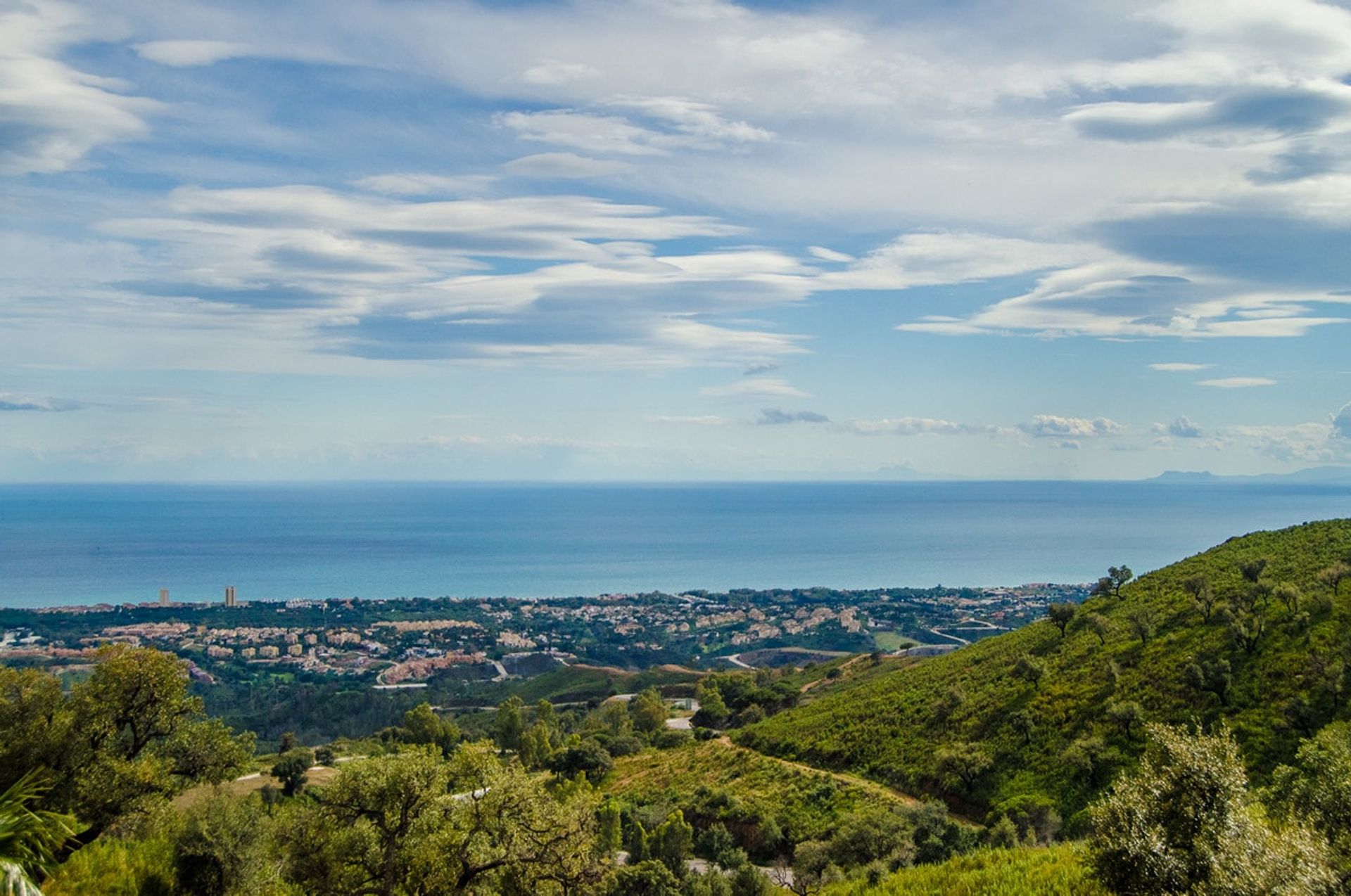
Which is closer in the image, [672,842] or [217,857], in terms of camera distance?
[217,857]

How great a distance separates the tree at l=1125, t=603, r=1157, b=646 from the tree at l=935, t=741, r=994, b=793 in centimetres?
974

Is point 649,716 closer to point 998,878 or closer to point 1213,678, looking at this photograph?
point 1213,678

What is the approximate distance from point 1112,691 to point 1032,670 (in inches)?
177

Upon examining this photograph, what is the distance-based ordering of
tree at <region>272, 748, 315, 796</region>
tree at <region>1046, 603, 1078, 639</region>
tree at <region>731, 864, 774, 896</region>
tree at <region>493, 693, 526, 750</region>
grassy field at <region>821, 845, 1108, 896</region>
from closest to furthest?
1. grassy field at <region>821, 845, 1108, 896</region>
2. tree at <region>731, 864, 774, 896</region>
3. tree at <region>272, 748, 315, 796</region>
4. tree at <region>1046, 603, 1078, 639</region>
5. tree at <region>493, 693, 526, 750</region>

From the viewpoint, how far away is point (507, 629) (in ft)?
424

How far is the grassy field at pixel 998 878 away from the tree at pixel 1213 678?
1439cm

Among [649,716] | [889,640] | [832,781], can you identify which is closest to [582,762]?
[832,781]

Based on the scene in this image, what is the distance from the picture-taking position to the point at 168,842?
1662 centimetres

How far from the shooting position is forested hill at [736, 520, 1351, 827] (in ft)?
91.4

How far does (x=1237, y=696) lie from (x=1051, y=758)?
20.1 ft

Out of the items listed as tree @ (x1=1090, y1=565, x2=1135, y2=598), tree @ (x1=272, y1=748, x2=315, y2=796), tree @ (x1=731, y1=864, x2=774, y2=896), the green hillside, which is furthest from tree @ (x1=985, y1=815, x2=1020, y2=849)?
tree @ (x1=272, y1=748, x2=315, y2=796)

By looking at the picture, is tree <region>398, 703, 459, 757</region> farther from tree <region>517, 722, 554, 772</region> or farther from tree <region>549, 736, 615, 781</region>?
tree <region>549, 736, 615, 781</region>

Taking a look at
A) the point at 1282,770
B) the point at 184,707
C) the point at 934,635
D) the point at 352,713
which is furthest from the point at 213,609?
the point at 1282,770

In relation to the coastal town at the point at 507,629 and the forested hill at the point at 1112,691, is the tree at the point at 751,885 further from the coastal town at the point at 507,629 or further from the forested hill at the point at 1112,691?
the coastal town at the point at 507,629
